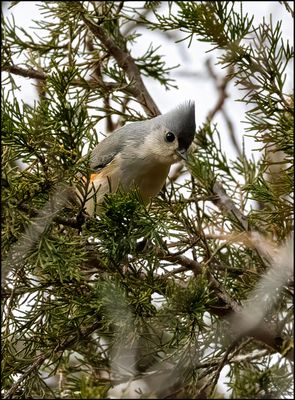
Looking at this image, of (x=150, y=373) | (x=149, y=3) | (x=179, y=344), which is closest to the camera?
(x=179, y=344)

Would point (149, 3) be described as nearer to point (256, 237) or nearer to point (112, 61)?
point (112, 61)

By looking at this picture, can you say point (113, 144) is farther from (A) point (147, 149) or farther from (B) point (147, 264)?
(B) point (147, 264)

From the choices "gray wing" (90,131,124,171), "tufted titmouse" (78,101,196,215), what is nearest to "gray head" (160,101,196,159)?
"tufted titmouse" (78,101,196,215)

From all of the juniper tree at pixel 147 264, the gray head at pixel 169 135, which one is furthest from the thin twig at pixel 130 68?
the juniper tree at pixel 147 264

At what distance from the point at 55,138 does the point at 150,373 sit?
A: 622mm

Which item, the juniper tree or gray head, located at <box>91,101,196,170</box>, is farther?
gray head, located at <box>91,101,196,170</box>

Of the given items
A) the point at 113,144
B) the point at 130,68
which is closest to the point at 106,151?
the point at 113,144

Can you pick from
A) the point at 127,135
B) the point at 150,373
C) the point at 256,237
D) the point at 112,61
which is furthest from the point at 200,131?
the point at 150,373

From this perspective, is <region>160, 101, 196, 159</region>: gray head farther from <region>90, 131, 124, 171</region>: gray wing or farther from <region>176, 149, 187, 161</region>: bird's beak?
<region>90, 131, 124, 171</region>: gray wing

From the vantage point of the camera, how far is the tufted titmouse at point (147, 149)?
2352 millimetres

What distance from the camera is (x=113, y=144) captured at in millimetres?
2447

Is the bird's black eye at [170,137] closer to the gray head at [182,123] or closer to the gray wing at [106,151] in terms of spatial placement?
the gray head at [182,123]

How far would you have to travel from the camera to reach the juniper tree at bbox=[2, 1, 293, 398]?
1561 millimetres

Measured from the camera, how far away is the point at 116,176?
7.65 feet
